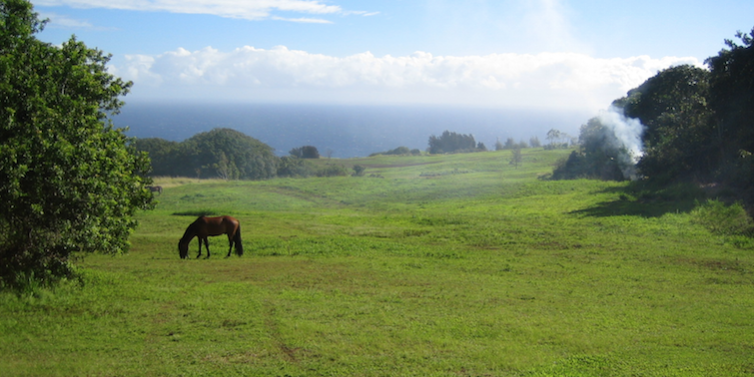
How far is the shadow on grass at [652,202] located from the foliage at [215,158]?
54.4 metres

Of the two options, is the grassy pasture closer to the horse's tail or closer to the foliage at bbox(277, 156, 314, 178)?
the horse's tail

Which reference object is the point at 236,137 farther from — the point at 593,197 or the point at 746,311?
the point at 746,311

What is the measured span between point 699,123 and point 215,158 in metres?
60.5

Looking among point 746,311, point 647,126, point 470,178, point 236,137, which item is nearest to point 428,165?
point 470,178

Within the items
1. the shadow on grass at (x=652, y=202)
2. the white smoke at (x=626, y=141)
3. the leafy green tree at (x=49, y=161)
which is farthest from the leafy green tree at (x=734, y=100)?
the leafy green tree at (x=49, y=161)

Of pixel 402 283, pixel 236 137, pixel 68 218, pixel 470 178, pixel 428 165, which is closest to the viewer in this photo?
pixel 68 218

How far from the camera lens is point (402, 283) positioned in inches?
651

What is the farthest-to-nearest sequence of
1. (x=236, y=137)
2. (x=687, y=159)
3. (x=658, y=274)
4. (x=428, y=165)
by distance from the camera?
(x=428, y=165), (x=236, y=137), (x=687, y=159), (x=658, y=274)

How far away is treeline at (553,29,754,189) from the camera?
110ft

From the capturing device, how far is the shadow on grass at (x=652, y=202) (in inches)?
1208

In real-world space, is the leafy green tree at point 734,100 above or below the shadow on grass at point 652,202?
above

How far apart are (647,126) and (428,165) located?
135ft

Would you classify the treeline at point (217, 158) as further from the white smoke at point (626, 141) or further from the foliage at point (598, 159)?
the white smoke at point (626, 141)

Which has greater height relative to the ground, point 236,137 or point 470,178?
point 236,137
